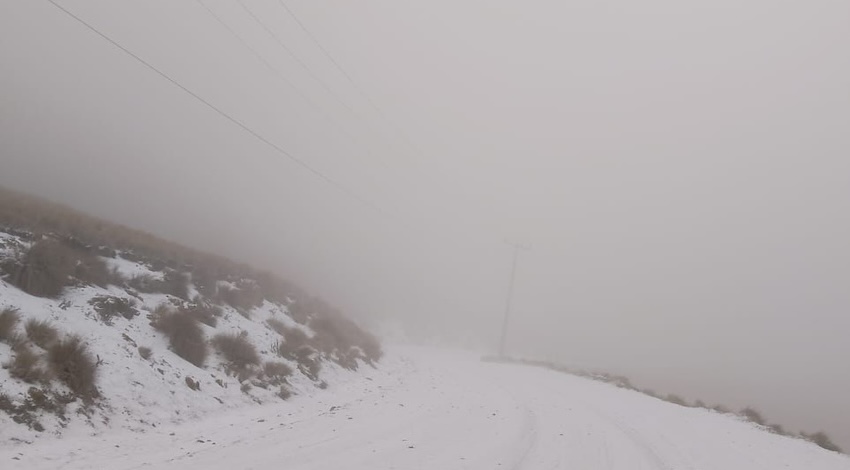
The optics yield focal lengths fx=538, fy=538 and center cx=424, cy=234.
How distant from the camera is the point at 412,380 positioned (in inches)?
761

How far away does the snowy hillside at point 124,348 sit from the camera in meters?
7.76

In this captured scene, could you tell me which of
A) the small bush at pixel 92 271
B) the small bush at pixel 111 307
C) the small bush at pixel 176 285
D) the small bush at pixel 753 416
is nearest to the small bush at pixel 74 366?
the small bush at pixel 111 307

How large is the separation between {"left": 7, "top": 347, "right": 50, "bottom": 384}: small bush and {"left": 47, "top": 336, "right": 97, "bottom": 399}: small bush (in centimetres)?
24

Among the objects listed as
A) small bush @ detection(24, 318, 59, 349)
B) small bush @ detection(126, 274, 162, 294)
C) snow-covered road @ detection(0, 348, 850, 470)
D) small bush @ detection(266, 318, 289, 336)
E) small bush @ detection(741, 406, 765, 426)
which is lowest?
snow-covered road @ detection(0, 348, 850, 470)

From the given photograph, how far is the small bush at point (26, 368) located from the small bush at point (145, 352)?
2149mm

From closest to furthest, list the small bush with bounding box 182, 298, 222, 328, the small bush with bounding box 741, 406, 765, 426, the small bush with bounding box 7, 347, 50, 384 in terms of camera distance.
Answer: the small bush with bounding box 7, 347, 50, 384 < the small bush with bounding box 182, 298, 222, 328 < the small bush with bounding box 741, 406, 765, 426

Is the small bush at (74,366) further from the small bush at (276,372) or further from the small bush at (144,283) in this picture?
the small bush at (276,372)

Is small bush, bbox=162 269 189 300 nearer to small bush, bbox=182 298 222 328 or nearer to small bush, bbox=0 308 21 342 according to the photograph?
small bush, bbox=182 298 222 328

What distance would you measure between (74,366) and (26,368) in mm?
759

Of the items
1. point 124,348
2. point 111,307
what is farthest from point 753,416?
point 111,307

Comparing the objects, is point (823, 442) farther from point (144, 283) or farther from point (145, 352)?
point (144, 283)

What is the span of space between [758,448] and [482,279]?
15492 centimetres

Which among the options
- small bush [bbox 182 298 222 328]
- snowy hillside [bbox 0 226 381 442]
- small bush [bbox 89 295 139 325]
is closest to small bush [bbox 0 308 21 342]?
snowy hillside [bbox 0 226 381 442]

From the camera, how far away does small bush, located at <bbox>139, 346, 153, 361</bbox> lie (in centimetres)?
1006
